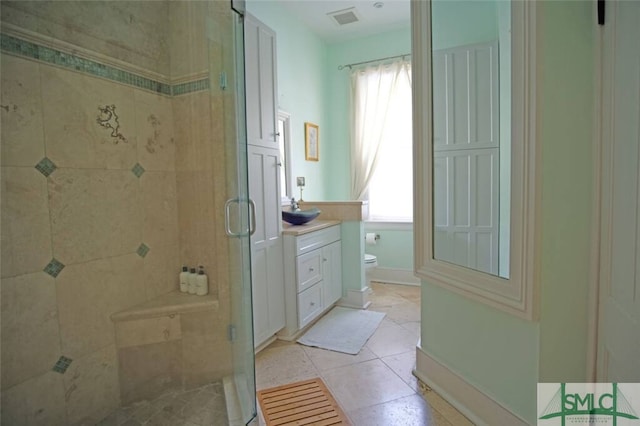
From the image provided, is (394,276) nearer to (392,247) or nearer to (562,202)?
(392,247)

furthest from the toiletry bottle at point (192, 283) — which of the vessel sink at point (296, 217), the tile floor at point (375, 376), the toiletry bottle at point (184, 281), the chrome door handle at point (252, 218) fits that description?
the vessel sink at point (296, 217)

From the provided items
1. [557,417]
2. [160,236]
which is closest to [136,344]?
[160,236]

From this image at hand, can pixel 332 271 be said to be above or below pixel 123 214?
below

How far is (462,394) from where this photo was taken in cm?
167

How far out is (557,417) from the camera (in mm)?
1295

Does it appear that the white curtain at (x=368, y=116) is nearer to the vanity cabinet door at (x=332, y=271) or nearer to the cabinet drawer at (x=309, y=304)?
the vanity cabinet door at (x=332, y=271)

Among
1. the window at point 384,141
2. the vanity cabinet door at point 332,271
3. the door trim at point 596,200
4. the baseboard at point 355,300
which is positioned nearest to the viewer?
the door trim at point 596,200

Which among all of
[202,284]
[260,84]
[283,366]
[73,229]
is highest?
[260,84]

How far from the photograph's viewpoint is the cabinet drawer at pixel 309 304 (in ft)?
8.43

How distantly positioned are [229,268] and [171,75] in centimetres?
119

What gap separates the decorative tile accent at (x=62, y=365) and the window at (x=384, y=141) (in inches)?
127

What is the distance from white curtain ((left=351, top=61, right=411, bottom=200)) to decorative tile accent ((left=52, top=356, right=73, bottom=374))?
10.5ft

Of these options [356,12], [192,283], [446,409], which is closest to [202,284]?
[192,283]

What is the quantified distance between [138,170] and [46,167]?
0.43 m
